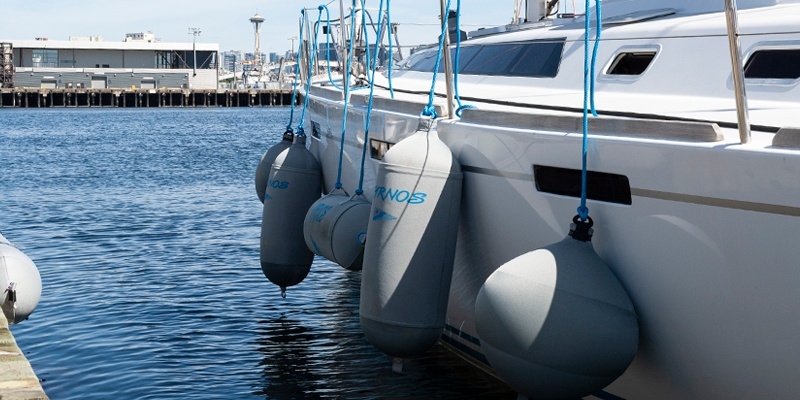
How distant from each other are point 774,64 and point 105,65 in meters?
83.1

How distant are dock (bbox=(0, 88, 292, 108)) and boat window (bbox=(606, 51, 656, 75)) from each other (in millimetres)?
72236

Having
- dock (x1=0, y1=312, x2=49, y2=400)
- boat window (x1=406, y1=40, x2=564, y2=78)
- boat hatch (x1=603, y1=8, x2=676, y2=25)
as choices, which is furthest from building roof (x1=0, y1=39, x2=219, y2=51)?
dock (x1=0, y1=312, x2=49, y2=400)

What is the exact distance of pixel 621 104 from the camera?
195 inches

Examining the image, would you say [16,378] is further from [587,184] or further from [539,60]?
[539,60]

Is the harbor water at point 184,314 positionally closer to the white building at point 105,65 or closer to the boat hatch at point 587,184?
the boat hatch at point 587,184

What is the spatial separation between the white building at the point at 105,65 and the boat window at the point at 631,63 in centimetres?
7956

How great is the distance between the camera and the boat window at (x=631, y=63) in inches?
215

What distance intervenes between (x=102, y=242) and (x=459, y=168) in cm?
816

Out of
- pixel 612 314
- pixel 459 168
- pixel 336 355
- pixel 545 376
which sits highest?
pixel 459 168

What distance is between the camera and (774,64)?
188 inches

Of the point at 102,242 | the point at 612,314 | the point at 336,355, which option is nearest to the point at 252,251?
the point at 102,242

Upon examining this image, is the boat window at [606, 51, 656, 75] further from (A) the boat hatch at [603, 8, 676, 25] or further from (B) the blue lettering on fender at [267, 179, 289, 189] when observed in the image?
(B) the blue lettering on fender at [267, 179, 289, 189]

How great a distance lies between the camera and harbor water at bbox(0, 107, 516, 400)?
6637 millimetres

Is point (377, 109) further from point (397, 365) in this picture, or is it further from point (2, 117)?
point (2, 117)
